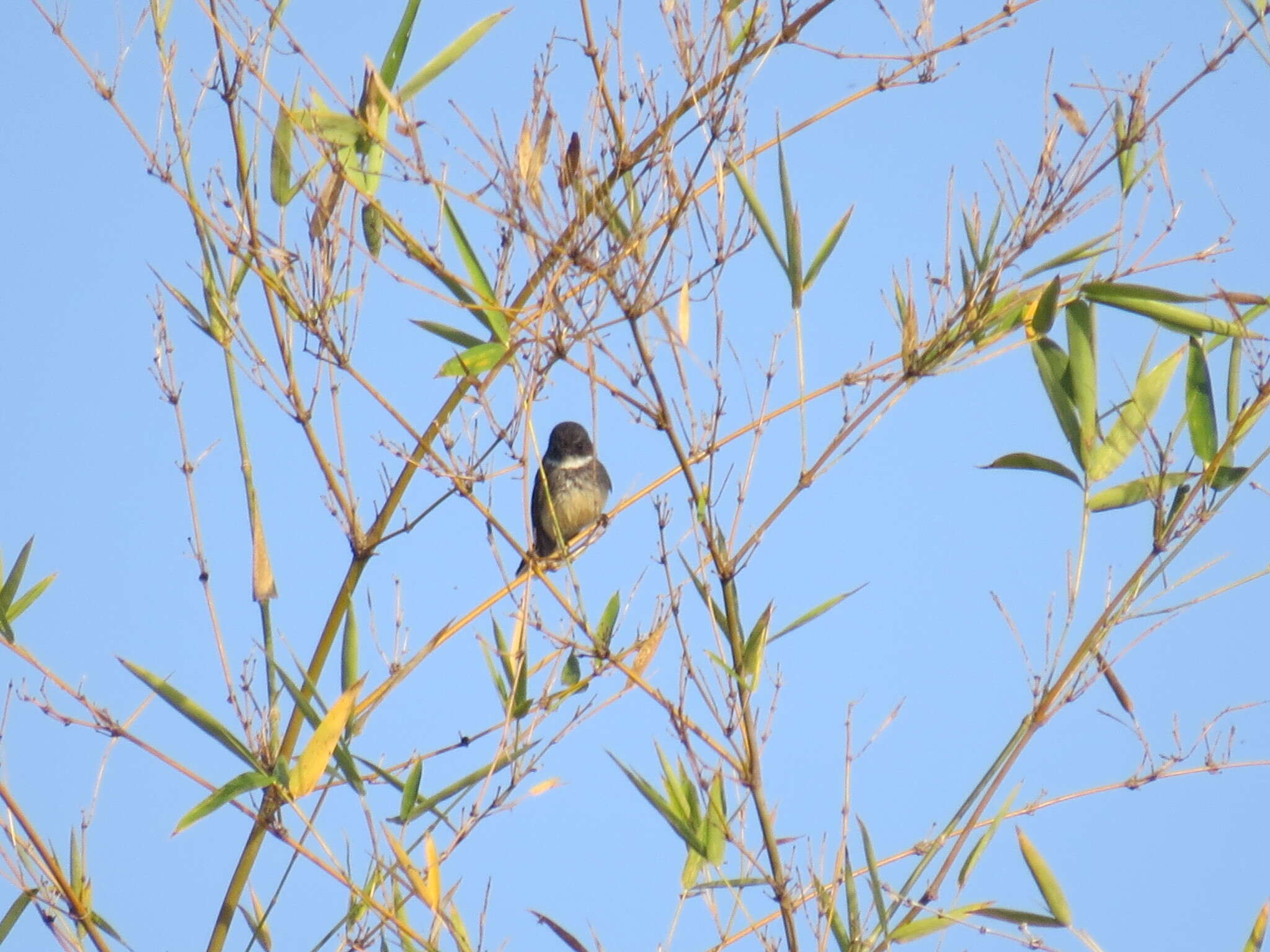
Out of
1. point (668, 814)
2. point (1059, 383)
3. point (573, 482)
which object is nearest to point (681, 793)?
point (668, 814)

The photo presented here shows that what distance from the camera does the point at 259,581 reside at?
2.45 m

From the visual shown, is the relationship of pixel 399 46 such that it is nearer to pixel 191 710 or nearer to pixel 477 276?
pixel 477 276

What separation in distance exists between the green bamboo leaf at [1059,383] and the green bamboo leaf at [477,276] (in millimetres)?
881

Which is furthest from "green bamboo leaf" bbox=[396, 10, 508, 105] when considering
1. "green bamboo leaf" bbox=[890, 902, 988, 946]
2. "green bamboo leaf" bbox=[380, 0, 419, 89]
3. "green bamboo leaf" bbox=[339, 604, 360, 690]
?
"green bamboo leaf" bbox=[890, 902, 988, 946]

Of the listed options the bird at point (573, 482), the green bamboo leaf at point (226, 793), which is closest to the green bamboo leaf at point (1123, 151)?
the green bamboo leaf at point (226, 793)

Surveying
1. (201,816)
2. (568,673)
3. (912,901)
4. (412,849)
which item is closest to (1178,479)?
(912,901)

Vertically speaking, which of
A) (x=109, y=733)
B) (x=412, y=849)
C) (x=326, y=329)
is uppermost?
(x=326, y=329)

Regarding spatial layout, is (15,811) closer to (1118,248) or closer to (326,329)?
(326,329)

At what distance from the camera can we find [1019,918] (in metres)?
2.42

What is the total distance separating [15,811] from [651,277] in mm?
1217

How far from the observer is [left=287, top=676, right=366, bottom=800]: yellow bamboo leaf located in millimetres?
2238

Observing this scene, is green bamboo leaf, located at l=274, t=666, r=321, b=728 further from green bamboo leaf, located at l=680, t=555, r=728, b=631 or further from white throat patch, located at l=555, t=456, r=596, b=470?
white throat patch, located at l=555, t=456, r=596, b=470

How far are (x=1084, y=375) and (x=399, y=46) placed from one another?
4.13 feet

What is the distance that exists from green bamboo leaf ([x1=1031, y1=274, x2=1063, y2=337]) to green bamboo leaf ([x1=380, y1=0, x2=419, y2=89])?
1127 mm
